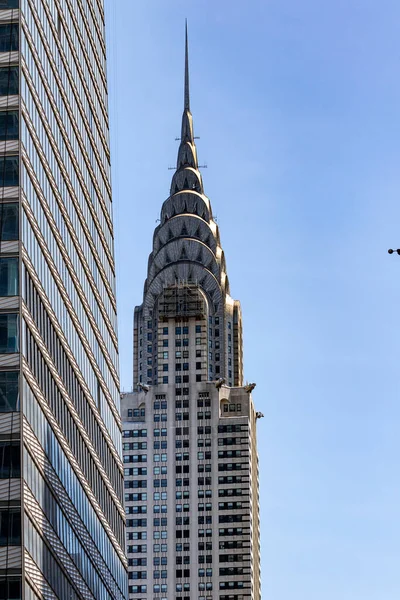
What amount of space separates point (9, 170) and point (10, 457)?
74.7ft

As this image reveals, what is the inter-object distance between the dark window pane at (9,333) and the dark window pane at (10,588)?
16.6m

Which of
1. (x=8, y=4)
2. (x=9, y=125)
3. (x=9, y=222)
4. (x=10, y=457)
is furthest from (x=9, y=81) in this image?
(x=10, y=457)

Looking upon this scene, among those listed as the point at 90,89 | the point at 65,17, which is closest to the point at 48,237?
the point at 65,17

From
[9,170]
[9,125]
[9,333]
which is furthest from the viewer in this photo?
[9,125]

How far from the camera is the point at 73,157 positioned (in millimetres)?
141125

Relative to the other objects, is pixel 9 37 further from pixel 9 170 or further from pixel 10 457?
pixel 10 457

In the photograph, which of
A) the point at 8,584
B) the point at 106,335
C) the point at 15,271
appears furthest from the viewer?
the point at 106,335

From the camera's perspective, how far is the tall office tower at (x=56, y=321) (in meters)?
108

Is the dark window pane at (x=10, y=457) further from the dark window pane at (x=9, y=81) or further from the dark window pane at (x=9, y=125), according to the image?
the dark window pane at (x=9, y=81)

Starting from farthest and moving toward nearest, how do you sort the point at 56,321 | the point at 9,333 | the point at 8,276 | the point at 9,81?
the point at 56,321, the point at 9,81, the point at 8,276, the point at 9,333

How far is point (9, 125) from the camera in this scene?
379 ft

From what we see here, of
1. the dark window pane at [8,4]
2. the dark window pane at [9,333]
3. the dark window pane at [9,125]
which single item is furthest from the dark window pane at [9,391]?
the dark window pane at [8,4]

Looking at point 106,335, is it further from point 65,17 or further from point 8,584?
point 8,584

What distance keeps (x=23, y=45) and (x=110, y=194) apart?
51.0 metres
